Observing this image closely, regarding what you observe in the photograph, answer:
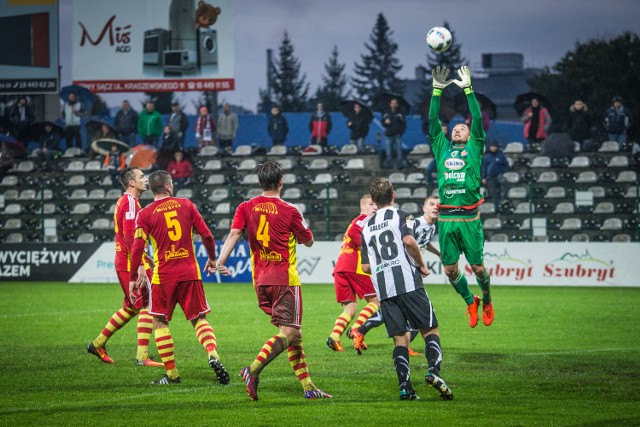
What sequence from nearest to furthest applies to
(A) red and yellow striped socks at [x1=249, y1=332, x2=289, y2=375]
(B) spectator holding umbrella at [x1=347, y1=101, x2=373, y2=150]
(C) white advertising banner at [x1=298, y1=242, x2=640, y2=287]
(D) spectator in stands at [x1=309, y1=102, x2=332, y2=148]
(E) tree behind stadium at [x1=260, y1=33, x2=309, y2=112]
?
(A) red and yellow striped socks at [x1=249, y1=332, x2=289, y2=375]
(C) white advertising banner at [x1=298, y1=242, x2=640, y2=287]
(B) spectator holding umbrella at [x1=347, y1=101, x2=373, y2=150]
(D) spectator in stands at [x1=309, y1=102, x2=332, y2=148]
(E) tree behind stadium at [x1=260, y1=33, x2=309, y2=112]

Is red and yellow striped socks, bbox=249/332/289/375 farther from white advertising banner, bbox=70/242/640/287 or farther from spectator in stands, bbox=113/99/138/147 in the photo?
spectator in stands, bbox=113/99/138/147

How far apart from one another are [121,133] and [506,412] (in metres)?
27.6

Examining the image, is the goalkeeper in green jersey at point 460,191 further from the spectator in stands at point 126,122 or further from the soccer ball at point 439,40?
the spectator in stands at point 126,122

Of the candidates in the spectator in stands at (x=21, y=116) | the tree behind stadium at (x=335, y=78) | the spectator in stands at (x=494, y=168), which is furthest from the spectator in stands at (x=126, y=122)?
the tree behind stadium at (x=335, y=78)

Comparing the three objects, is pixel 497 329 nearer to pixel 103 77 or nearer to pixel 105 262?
pixel 105 262

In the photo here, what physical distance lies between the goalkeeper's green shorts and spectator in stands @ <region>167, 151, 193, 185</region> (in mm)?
19413

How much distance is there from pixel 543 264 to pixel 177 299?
17.5m

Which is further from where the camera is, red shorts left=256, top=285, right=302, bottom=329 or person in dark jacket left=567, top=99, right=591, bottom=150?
person in dark jacket left=567, top=99, right=591, bottom=150

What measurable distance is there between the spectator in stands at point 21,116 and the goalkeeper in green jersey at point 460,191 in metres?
25.5

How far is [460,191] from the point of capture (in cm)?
1298

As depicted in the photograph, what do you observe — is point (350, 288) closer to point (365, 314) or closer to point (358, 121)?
point (365, 314)

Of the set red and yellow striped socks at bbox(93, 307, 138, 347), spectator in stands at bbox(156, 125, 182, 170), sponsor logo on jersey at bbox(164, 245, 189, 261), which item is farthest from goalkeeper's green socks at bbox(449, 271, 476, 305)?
spectator in stands at bbox(156, 125, 182, 170)

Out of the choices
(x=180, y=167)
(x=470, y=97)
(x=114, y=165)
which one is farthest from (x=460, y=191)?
(x=114, y=165)

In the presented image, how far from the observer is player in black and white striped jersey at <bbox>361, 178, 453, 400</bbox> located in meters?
9.63
